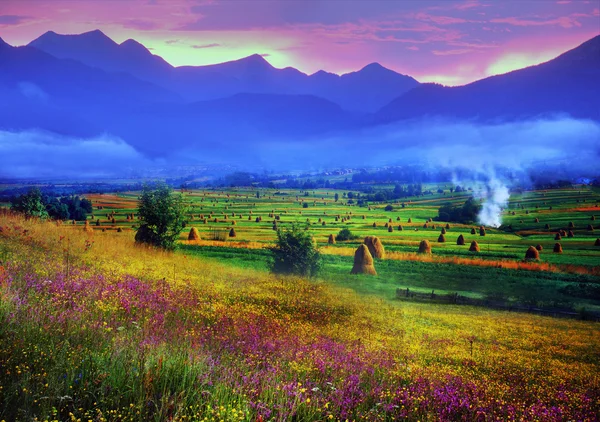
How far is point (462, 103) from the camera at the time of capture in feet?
66.3

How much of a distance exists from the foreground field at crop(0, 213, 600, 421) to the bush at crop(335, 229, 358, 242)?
275cm

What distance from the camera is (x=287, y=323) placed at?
34.7ft

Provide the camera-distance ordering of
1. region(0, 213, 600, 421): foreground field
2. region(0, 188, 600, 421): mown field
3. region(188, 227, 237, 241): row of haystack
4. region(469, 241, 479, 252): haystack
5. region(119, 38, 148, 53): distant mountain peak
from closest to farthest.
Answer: region(0, 213, 600, 421): foreground field < region(0, 188, 600, 421): mown field < region(469, 241, 479, 252): haystack < region(188, 227, 237, 241): row of haystack < region(119, 38, 148, 53): distant mountain peak

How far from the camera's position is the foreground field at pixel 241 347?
4.86 m

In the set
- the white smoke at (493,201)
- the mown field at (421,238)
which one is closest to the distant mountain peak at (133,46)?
the mown field at (421,238)

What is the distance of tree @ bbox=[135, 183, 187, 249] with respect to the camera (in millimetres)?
16422

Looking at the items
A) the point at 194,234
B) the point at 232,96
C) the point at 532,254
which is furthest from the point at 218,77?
the point at 532,254

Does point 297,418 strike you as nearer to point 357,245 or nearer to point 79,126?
point 357,245

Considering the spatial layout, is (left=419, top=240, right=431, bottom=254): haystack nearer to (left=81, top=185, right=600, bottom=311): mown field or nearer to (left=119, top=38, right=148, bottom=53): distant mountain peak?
(left=81, top=185, right=600, bottom=311): mown field

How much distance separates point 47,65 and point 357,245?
56.6 ft

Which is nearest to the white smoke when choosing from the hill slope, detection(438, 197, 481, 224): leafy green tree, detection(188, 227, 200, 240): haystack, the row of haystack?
detection(438, 197, 481, 224): leafy green tree

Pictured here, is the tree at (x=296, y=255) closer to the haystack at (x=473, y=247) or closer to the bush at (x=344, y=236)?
the bush at (x=344, y=236)

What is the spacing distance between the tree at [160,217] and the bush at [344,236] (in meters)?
5.87

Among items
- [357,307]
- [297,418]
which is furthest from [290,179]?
[297,418]
